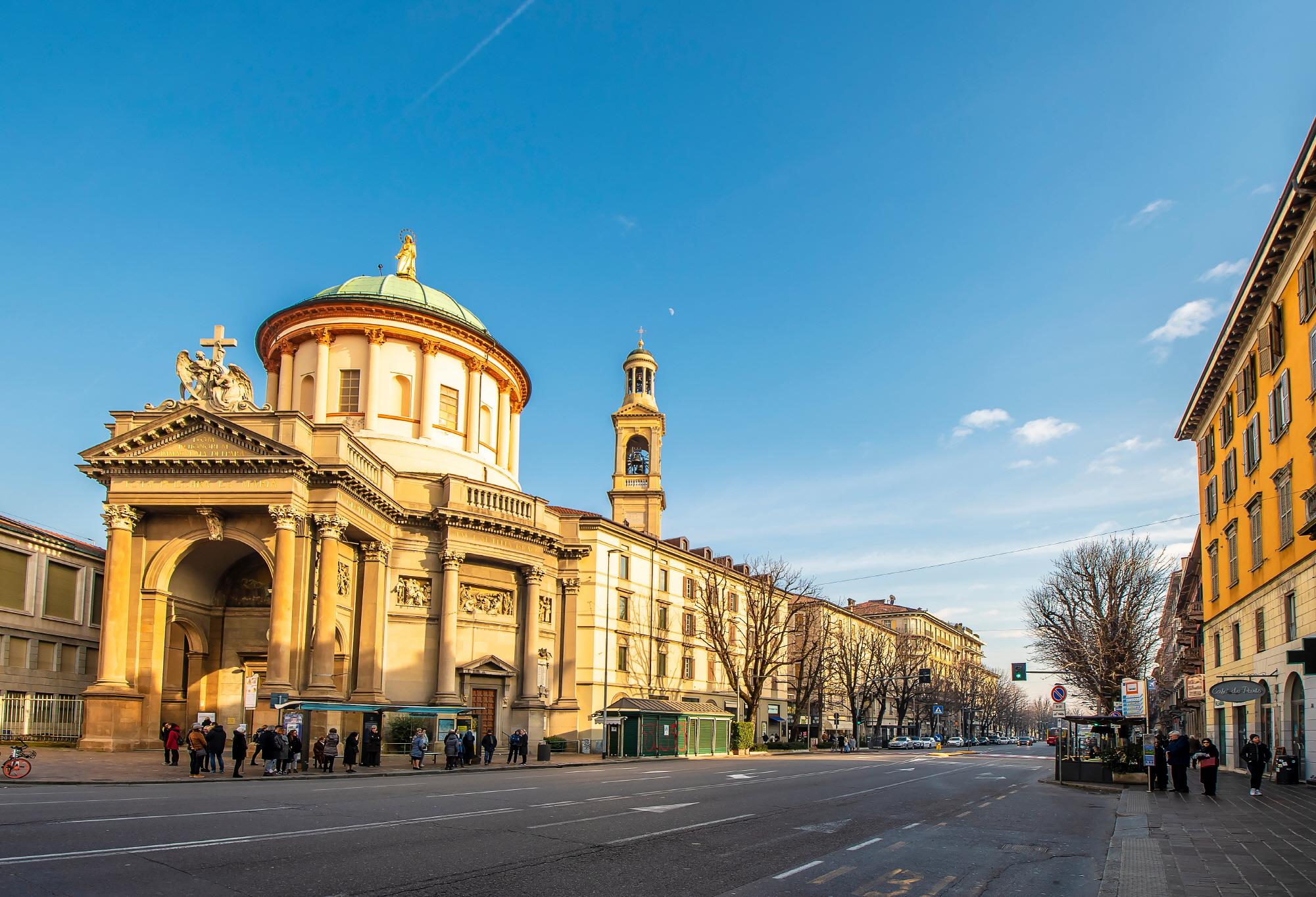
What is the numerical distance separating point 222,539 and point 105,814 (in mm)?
23033

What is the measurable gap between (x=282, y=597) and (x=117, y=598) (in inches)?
216

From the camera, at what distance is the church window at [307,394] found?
4681 centimetres

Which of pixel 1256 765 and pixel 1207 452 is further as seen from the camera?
pixel 1207 452

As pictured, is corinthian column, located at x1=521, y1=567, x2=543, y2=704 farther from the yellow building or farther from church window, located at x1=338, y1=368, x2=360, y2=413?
the yellow building

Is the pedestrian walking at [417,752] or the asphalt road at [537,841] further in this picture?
the pedestrian walking at [417,752]

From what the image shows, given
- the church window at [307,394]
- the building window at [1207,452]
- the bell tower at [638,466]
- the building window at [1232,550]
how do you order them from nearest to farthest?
1. the building window at [1232,550]
2. the building window at [1207,452]
3. the church window at [307,394]
4. the bell tower at [638,466]

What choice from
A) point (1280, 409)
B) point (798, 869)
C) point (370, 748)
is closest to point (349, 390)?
point (370, 748)

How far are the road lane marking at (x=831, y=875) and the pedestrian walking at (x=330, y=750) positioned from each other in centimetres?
2178

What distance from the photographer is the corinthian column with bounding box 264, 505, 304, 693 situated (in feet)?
111

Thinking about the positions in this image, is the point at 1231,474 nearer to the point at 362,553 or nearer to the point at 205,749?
the point at 362,553

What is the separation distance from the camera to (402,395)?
47.3m

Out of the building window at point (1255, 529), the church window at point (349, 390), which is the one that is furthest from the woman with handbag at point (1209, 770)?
the church window at point (349, 390)

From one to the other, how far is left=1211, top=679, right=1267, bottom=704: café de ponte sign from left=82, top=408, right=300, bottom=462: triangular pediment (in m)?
27.6

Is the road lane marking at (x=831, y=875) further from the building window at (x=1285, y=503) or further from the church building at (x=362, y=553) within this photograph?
the church building at (x=362, y=553)
